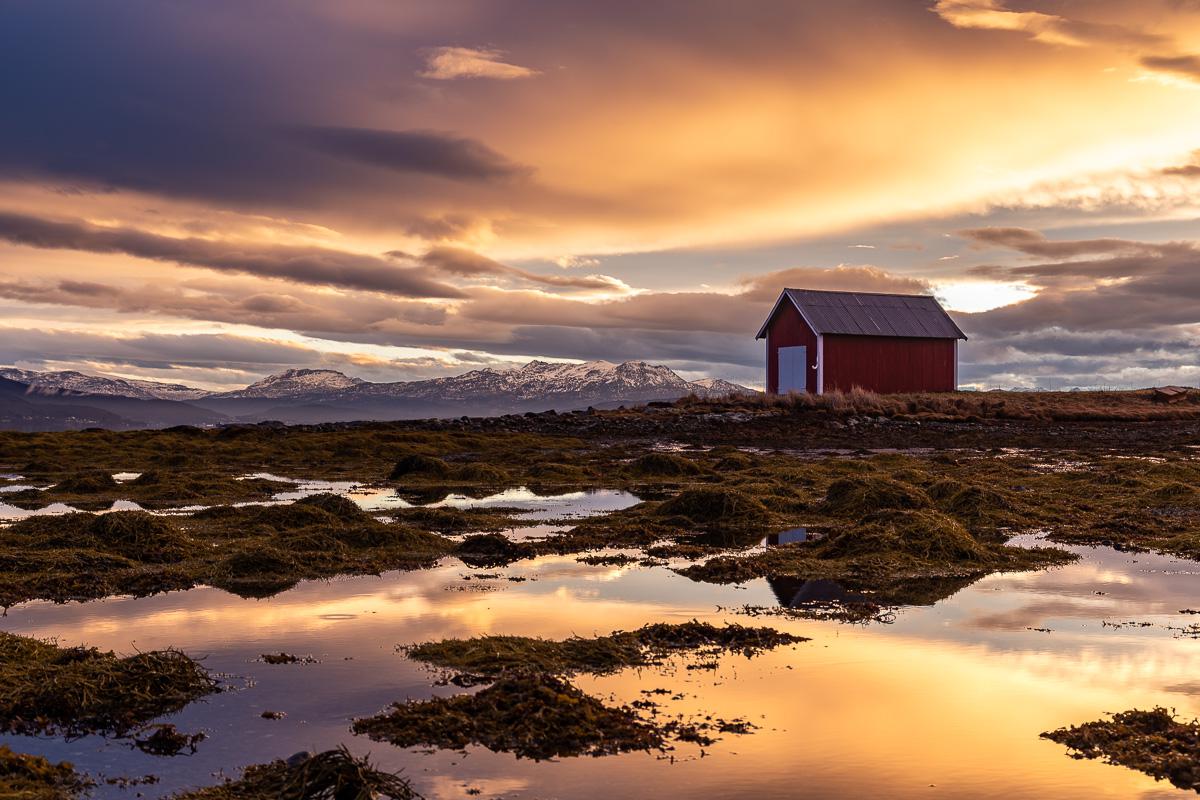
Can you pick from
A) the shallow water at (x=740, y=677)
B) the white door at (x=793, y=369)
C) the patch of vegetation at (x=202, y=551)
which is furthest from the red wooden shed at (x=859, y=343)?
the shallow water at (x=740, y=677)

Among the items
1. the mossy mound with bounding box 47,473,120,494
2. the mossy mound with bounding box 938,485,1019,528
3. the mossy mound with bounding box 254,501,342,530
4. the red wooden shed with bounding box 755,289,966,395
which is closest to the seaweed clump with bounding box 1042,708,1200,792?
the mossy mound with bounding box 938,485,1019,528

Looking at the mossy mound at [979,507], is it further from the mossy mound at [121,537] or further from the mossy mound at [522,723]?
the mossy mound at [121,537]

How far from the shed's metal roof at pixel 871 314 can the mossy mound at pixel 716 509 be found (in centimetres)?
4017

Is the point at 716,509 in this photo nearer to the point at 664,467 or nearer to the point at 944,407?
the point at 664,467

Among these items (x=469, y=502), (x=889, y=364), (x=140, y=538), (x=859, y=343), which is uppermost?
(x=859, y=343)

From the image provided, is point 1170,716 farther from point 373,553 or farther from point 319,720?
point 373,553

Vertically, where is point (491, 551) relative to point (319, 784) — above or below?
below

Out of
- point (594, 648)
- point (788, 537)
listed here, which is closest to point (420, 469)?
point (788, 537)

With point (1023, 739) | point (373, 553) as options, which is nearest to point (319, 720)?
point (1023, 739)

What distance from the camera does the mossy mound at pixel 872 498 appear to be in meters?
20.6

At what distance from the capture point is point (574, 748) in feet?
24.4

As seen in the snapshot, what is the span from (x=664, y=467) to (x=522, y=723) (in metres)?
23.0

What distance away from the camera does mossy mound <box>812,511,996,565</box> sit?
15859 mm

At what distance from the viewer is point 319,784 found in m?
6.41
